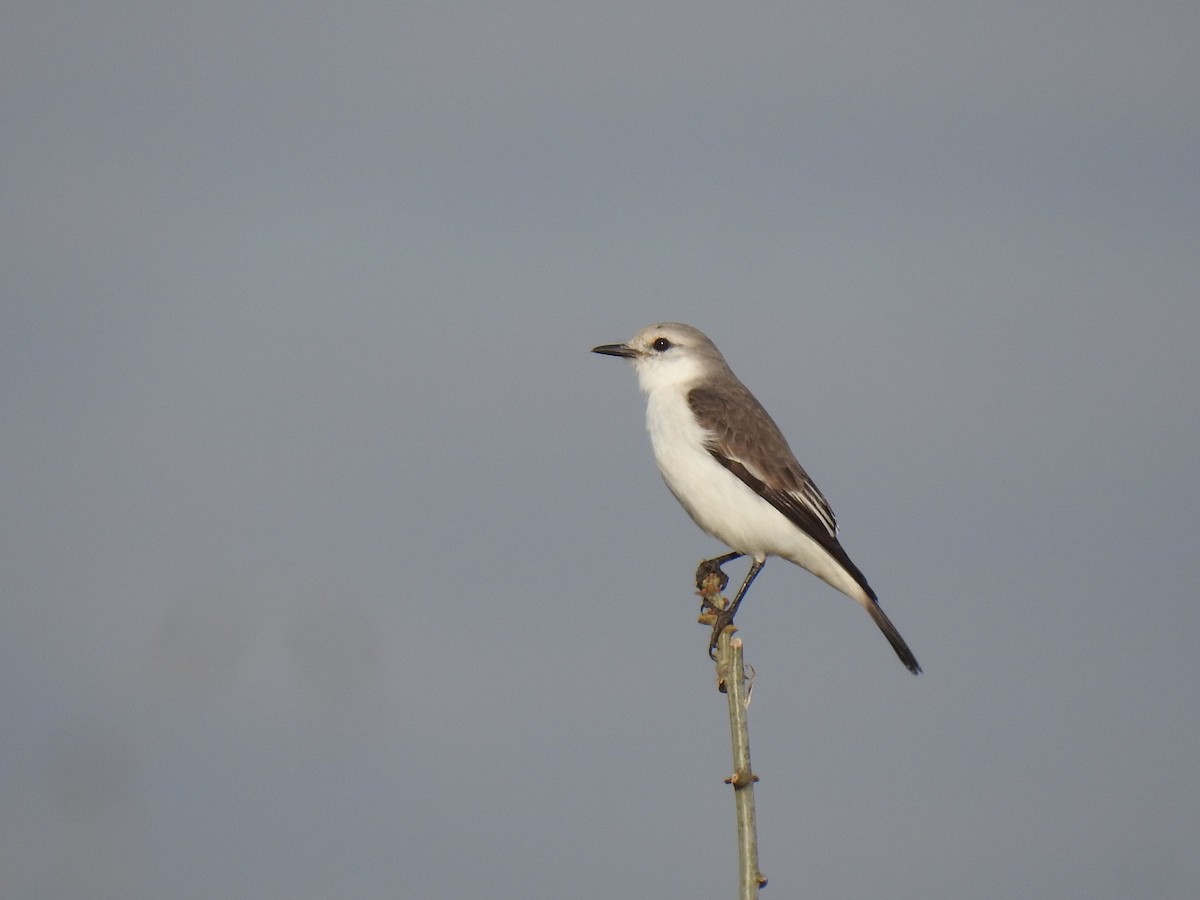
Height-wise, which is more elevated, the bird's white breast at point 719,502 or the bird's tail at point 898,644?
the bird's white breast at point 719,502

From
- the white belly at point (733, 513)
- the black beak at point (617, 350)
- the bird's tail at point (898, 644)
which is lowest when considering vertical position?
the bird's tail at point (898, 644)

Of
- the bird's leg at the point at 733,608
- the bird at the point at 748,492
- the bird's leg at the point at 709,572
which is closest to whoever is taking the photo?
the bird's leg at the point at 733,608

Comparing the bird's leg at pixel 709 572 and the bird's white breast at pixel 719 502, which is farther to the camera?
the bird's white breast at pixel 719 502

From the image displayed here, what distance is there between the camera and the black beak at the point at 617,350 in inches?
587

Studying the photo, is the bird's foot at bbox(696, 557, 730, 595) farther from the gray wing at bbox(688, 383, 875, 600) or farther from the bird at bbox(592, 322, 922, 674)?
the gray wing at bbox(688, 383, 875, 600)

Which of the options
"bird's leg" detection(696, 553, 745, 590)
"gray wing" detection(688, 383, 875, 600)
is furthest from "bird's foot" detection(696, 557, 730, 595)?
"gray wing" detection(688, 383, 875, 600)

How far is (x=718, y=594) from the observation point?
34.7 feet

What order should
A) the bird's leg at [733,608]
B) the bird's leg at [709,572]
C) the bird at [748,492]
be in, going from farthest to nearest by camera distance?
the bird at [748,492] → the bird's leg at [709,572] → the bird's leg at [733,608]

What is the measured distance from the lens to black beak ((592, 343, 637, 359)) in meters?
14.9

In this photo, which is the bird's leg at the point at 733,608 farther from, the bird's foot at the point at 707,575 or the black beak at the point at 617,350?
the black beak at the point at 617,350

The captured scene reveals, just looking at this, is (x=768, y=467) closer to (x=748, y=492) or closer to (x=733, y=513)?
(x=748, y=492)

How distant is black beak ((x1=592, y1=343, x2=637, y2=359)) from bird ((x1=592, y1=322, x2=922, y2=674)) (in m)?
1.44

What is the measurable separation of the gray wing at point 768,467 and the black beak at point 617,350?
5.11 ft

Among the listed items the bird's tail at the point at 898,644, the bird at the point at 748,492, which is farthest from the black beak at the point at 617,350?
the bird's tail at the point at 898,644
